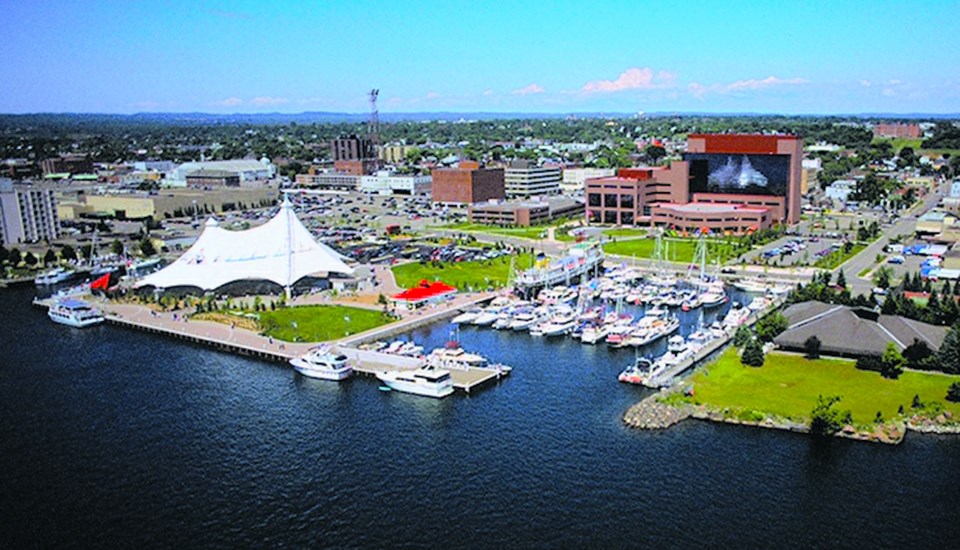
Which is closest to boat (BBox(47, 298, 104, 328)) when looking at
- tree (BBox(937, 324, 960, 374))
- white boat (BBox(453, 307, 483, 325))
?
white boat (BBox(453, 307, 483, 325))

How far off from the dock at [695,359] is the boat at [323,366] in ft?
55.1

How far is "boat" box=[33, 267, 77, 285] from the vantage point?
246 feet

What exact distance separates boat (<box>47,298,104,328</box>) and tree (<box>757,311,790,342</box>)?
46.8 m

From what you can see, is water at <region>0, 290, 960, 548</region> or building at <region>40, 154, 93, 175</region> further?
building at <region>40, 154, 93, 175</region>

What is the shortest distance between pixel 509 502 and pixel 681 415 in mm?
11262

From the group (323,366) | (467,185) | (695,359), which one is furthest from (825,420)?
(467,185)

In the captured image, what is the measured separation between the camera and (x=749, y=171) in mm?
95125

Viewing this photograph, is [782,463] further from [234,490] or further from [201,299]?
[201,299]

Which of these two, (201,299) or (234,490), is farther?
(201,299)

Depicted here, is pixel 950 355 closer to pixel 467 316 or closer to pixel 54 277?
pixel 467 316

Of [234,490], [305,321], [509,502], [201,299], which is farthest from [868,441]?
[201,299]

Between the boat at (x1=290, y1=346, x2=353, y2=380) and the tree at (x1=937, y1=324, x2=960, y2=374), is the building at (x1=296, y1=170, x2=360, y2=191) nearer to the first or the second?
the boat at (x1=290, y1=346, x2=353, y2=380)

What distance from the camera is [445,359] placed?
152 feet

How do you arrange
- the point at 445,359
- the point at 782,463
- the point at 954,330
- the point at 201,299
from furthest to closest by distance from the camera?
the point at 201,299
the point at 445,359
the point at 954,330
the point at 782,463
